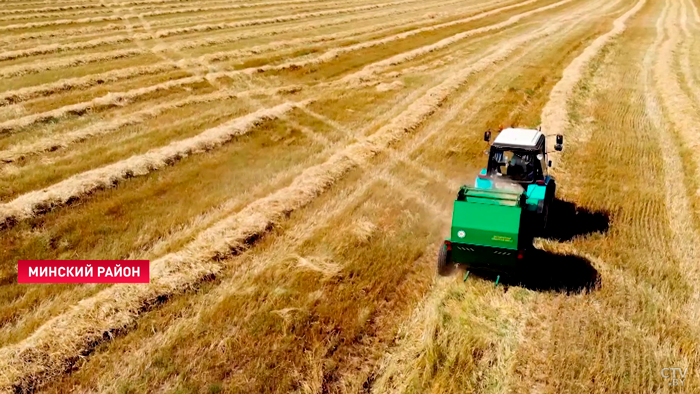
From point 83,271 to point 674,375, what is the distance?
8.23 meters

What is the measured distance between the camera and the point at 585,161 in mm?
14016

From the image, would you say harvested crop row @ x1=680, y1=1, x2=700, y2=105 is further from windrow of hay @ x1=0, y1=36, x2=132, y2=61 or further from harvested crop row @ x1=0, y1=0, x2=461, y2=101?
windrow of hay @ x1=0, y1=36, x2=132, y2=61

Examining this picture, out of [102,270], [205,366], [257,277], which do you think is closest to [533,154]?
[257,277]

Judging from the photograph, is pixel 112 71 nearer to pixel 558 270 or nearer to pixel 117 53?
pixel 117 53

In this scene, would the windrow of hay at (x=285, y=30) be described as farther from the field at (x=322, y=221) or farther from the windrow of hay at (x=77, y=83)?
the windrow of hay at (x=77, y=83)

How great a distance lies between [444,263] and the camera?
848 centimetres

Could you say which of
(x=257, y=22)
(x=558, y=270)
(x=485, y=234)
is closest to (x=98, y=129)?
(x=485, y=234)

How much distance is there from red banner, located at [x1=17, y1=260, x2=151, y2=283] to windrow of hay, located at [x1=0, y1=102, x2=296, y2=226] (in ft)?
5.63

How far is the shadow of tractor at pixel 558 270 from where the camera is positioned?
8328mm

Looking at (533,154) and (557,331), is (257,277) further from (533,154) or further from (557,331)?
(533,154)

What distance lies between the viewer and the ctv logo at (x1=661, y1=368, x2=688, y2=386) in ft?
21.2

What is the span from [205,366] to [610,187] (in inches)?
389

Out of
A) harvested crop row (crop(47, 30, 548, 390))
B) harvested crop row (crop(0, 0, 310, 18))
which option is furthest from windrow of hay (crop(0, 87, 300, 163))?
harvested crop row (crop(0, 0, 310, 18))

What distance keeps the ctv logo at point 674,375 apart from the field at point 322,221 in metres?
0.09
